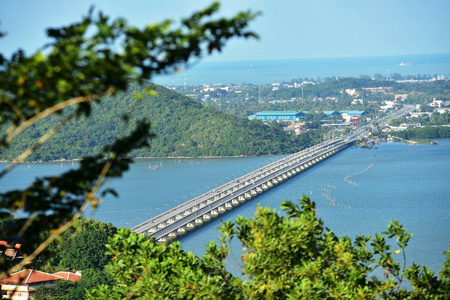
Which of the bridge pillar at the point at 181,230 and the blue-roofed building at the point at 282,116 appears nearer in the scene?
the bridge pillar at the point at 181,230

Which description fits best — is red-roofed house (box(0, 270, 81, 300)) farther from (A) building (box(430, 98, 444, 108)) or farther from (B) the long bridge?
(A) building (box(430, 98, 444, 108))

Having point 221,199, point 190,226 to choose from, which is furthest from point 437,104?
point 190,226

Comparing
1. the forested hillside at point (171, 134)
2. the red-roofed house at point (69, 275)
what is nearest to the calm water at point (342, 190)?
the forested hillside at point (171, 134)

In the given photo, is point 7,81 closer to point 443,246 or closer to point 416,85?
point 443,246

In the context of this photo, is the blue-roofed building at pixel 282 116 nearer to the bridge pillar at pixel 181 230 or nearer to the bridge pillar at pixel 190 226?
the bridge pillar at pixel 190 226

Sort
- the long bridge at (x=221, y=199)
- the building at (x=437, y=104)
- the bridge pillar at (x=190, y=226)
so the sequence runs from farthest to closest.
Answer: the building at (x=437, y=104)
the bridge pillar at (x=190, y=226)
the long bridge at (x=221, y=199)

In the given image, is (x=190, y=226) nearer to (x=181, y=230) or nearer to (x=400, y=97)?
(x=181, y=230)
